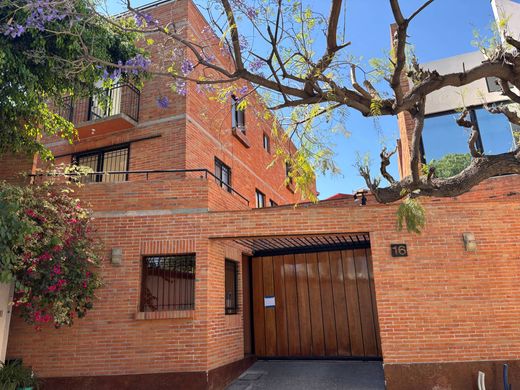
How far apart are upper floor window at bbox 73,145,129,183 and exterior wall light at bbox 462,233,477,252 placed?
7917mm

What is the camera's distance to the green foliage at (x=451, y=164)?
9773 millimetres

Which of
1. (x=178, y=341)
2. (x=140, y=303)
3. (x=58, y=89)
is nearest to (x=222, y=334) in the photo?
(x=178, y=341)

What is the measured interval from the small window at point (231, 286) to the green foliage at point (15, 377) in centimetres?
373

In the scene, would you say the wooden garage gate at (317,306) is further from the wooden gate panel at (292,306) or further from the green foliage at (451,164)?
the green foliage at (451,164)

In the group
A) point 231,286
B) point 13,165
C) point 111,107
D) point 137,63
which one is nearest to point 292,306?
A: point 231,286

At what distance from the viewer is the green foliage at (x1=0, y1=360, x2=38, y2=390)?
680cm

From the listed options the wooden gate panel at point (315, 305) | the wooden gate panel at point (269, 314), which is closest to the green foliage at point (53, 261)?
the wooden gate panel at point (269, 314)

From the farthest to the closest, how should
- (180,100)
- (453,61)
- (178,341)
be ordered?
1. (453,61)
2. (180,100)
3. (178,341)

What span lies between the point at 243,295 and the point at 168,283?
2374 millimetres

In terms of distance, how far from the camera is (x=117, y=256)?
798 centimetres

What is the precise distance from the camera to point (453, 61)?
37.3 feet

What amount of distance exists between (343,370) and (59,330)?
5.65 m

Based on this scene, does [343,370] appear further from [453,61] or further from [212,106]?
[453,61]

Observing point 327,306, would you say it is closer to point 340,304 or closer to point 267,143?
point 340,304
